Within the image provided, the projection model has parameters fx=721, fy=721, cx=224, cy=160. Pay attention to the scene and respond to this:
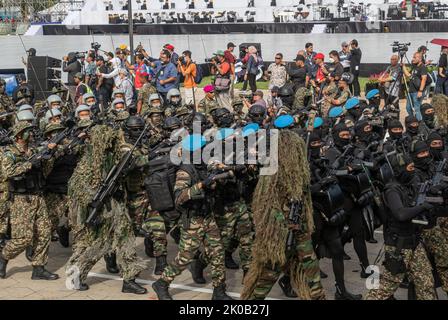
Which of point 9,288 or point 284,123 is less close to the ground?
point 284,123

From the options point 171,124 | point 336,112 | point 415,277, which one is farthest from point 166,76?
point 415,277

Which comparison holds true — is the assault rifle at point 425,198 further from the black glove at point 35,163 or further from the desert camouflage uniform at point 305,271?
the black glove at point 35,163

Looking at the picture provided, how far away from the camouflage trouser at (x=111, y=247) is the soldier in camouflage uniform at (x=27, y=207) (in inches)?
24.7

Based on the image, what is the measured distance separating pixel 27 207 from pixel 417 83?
374 inches

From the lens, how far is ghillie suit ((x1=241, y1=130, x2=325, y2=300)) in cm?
660

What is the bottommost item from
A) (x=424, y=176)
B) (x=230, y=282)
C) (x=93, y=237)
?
(x=230, y=282)

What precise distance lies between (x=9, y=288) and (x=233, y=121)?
3872mm

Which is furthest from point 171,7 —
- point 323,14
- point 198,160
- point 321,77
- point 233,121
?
point 198,160

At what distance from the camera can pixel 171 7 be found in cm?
3959

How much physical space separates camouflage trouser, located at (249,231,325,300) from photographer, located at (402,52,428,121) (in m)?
8.93

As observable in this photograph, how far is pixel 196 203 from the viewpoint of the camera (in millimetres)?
7488

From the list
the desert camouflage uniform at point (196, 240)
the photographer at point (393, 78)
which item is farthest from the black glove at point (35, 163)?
the photographer at point (393, 78)

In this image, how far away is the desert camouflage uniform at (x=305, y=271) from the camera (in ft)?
22.1
